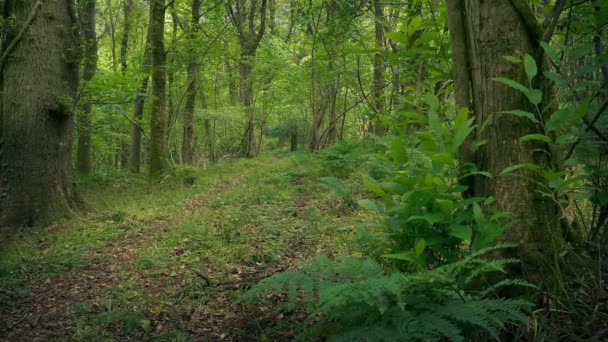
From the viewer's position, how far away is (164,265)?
15.3 ft

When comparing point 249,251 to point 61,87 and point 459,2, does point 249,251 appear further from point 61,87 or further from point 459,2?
point 61,87

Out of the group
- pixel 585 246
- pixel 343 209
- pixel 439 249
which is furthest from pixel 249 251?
pixel 585 246

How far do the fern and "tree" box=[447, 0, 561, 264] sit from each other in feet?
1.49

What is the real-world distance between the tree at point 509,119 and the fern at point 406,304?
17.9 inches

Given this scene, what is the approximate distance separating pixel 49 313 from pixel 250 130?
18.4 metres

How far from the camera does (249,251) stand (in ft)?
15.7

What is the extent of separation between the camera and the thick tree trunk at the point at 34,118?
259 inches

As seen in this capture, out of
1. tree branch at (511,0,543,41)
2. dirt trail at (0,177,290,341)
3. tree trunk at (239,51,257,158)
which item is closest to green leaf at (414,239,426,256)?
tree branch at (511,0,543,41)

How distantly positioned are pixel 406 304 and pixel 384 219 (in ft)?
2.40

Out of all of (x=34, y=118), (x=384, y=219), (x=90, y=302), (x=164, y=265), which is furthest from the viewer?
(x=34, y=118)

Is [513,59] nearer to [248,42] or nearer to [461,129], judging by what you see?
[461,129]

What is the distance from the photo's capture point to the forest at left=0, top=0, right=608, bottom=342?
7.08ft

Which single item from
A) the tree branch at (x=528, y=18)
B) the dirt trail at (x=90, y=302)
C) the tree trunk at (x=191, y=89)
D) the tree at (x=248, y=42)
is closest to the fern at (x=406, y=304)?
the dirt trail at (x=90, y=302)

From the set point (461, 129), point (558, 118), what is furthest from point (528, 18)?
point (461, 129)
